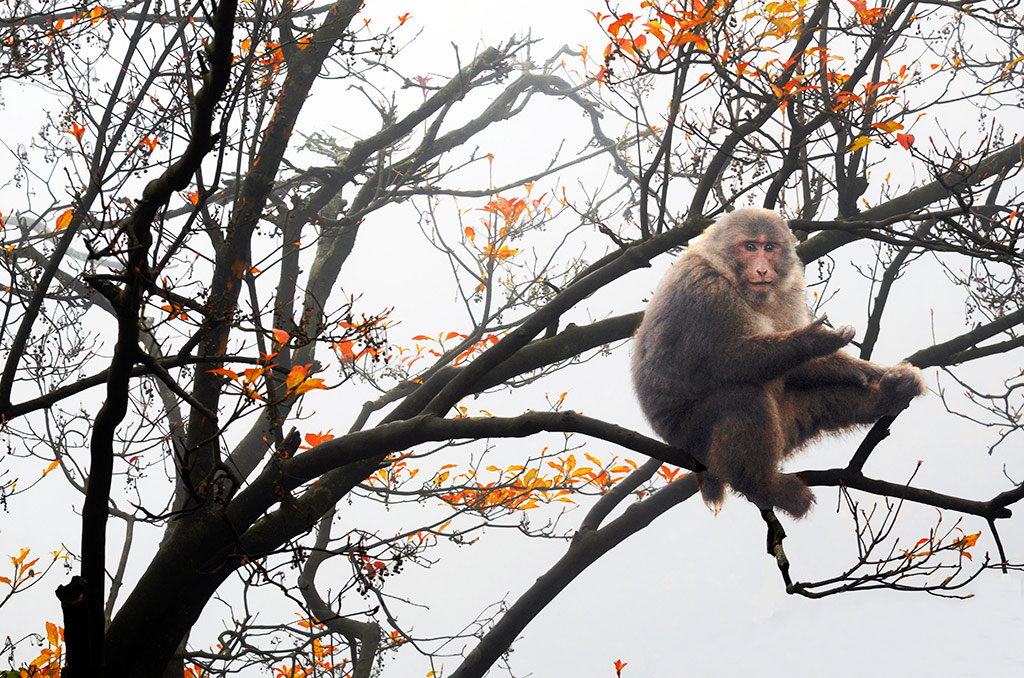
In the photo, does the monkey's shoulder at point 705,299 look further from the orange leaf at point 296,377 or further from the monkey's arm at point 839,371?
the orange leaf at point 296,377

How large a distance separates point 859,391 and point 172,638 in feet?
6.97

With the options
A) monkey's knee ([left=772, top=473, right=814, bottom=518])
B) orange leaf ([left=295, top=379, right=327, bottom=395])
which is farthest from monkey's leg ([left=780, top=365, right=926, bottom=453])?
orange leaf ([left=295, top=379, right=327, bottom=395])

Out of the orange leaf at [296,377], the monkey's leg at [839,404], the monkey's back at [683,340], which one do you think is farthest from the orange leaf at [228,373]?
the monkey's leg at [839,404]

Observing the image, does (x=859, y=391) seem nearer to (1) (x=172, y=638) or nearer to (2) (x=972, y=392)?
(2) (x=972, y=392)

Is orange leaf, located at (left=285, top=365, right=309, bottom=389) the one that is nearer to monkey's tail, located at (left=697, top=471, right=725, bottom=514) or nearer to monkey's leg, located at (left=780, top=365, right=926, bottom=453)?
A: monkey's tail, located at (left=697, top=471, right=725, bottom=514)

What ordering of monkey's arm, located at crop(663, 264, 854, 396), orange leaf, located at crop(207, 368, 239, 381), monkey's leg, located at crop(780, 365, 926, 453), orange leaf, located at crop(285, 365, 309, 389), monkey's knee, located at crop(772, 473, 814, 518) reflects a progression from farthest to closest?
monkey's leg, located at crop(780, 365, 926, 453) < monkey's knee, located at crop(772, 473, 814, 518) < monkey's arm, located at crop(663, 264, 854, 396) < orange leaf, located at crop(207, 368, 239, 381) < orange leaf, located at crop(285, 365, 309, 389)

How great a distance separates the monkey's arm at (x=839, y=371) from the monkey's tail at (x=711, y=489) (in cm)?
35

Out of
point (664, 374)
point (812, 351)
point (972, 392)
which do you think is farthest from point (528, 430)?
point (972, 392)

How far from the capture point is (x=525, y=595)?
125 inches

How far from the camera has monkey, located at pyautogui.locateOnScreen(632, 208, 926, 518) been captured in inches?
82.3

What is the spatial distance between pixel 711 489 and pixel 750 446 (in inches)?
11.8

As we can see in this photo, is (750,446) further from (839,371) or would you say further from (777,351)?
(839,371)

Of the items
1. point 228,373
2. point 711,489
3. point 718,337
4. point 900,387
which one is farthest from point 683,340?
point 228,373

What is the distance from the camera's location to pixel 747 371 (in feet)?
6.90
